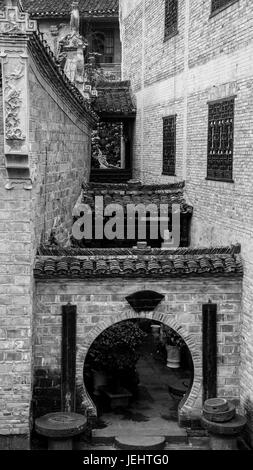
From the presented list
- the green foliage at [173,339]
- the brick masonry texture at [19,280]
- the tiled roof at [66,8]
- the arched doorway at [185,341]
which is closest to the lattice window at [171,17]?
the brick masonry texture at [19,280]

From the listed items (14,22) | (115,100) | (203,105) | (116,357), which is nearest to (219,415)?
(116,357)

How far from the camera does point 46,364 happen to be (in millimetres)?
13156

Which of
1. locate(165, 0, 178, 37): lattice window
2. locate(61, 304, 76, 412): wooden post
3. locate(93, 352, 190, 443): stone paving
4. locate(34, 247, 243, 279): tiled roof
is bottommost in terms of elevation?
locate(93, 352, 190, 443): stone paving

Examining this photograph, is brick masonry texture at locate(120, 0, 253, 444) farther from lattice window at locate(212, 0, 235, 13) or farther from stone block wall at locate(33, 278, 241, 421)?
stone block wall at locate(33, 278, 241, 421)

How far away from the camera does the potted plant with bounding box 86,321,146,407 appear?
15414mm

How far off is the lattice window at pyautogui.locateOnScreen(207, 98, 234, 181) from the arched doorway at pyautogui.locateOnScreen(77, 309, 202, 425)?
2.99 m

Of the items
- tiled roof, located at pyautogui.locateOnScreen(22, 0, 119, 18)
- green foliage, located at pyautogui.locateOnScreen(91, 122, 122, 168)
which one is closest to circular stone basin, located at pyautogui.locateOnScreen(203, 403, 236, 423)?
green foliage, located at pyautogui.locateOnScreen(91, 122, 122, 168)

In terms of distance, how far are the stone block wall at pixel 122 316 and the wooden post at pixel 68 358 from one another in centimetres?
9

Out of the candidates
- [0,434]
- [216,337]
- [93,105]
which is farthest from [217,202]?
[93,105]

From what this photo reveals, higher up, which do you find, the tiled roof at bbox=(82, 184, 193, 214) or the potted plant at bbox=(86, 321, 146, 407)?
the tiled roof at bbox=(82, 184, 193, 214)

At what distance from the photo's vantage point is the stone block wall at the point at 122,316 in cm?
1309

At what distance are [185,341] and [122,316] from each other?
1271 millimetres

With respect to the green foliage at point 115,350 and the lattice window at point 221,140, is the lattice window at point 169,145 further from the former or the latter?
the green foliage at point 115,350

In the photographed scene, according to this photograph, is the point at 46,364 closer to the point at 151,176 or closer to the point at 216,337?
the point at 216,337
